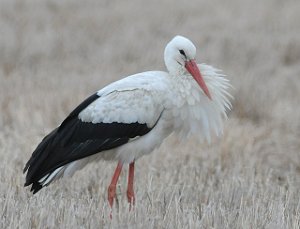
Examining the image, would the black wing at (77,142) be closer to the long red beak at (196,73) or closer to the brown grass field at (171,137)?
the brown grass field at (171,137)

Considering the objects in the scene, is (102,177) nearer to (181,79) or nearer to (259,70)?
(181,79)

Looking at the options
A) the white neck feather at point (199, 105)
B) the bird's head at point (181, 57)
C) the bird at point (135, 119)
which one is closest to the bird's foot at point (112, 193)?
the bird at point (135, 119)

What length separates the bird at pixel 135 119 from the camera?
17.7 feet

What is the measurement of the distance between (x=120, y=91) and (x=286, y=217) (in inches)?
57.2

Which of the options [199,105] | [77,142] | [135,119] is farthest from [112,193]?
[199,105]

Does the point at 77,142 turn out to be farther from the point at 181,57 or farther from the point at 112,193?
the point at 181,57

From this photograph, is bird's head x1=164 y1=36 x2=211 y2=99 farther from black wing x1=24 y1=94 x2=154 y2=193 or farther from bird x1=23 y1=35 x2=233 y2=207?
black wing x1=24 y1=94 x2=154 y2=193

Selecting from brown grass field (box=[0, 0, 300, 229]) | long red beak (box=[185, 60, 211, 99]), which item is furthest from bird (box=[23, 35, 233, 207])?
brown grass field (box=[0, 0, 300, 229])

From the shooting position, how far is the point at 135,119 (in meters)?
5.42

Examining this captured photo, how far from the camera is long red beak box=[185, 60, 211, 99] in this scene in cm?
544

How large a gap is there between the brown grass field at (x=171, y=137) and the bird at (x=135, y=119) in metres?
0.24

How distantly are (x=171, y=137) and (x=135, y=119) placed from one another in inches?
94.9

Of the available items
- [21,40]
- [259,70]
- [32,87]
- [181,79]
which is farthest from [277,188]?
[21,40]

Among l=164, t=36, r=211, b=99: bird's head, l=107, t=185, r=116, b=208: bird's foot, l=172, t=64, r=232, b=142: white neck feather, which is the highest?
l=164, t=36, r=211, b=99: bird's head
